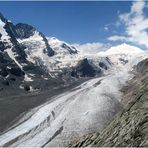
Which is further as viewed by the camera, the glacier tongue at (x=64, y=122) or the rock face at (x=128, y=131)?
the glacier tongue at (x=64, y=122)

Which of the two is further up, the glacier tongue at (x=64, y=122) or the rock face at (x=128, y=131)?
the glacier tongue at (x=64, y=122)

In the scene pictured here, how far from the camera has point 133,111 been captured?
4956 cm

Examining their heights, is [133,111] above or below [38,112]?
below

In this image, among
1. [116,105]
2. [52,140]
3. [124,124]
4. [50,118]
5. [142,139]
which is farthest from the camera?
[116,105]

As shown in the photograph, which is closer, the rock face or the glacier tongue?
the rock face

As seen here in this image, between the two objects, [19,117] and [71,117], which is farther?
[19,117]

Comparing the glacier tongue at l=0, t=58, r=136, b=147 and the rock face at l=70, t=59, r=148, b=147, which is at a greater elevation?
the glacier tongue at l=0, t=58, r=136, b=147

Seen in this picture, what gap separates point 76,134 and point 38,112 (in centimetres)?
3039

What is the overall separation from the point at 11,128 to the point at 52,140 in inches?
672

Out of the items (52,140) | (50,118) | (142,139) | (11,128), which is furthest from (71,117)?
(142,139)

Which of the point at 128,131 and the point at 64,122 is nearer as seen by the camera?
the point at 128,131

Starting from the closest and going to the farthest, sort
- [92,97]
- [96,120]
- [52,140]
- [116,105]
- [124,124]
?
[124,124]
[52,140]
[96,120]
[116,105]
[92,97]

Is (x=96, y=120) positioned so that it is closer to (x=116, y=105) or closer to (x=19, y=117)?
(x=116, y=105)

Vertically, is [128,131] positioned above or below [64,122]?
below
